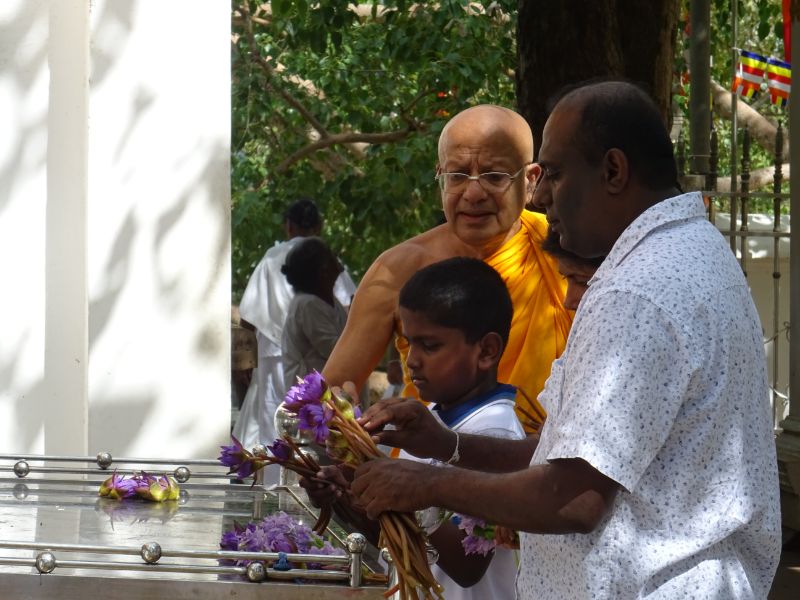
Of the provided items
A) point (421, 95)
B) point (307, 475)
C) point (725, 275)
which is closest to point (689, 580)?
point (725, 275)

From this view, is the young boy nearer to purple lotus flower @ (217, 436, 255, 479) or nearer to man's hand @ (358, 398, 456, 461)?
man's hand @ (358, 398, 456, 461)

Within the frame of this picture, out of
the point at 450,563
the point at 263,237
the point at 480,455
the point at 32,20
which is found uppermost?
the point at 32,20

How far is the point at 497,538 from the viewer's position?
2.51m

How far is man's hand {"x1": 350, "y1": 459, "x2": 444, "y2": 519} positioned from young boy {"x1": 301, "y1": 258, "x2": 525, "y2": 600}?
61 centimetres

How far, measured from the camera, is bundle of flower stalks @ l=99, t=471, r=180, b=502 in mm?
3043

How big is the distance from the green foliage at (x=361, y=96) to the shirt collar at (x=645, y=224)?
20.3ft

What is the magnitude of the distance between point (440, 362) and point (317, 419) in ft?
1.95

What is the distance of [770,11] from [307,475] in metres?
8.88

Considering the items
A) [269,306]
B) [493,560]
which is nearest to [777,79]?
[269,306]

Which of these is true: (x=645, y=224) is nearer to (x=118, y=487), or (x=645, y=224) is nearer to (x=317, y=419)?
(x=317, y=419)

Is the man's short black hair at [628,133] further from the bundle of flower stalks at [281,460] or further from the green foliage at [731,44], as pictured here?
the green foliage at [731,44]

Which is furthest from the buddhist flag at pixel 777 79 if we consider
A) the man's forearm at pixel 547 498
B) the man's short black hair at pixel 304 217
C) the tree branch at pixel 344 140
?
the man's forearm at pixel 547 498

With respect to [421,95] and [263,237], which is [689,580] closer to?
[421,95]

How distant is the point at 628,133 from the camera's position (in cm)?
201
